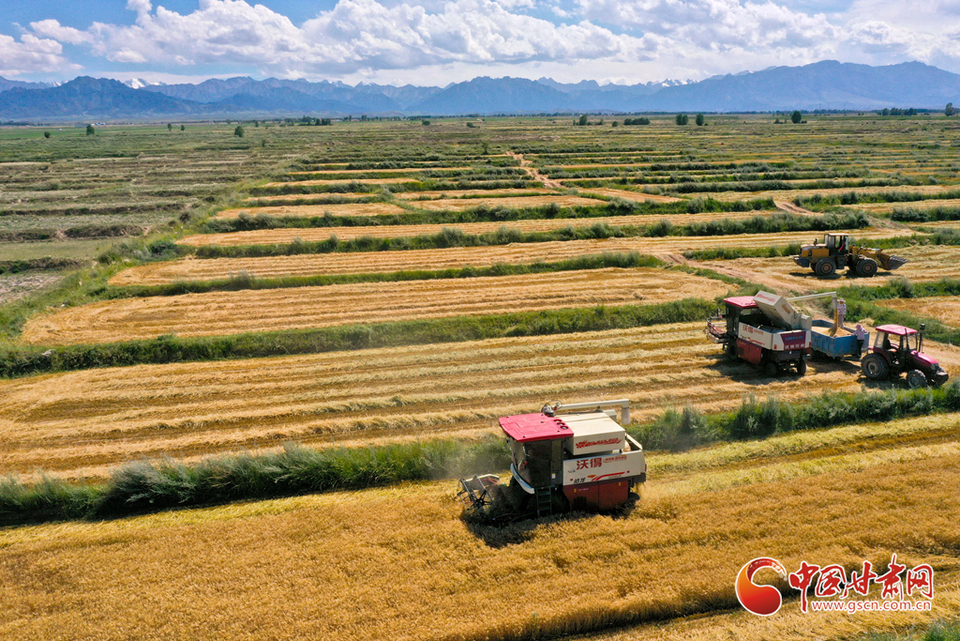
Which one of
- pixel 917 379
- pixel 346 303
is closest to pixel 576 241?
pixel 346 303

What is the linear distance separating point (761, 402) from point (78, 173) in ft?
272

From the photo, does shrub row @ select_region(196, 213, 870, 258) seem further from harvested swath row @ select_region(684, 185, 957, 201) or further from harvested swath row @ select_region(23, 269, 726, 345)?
harvested swath row @ select_region(684, 185, 957, 201)

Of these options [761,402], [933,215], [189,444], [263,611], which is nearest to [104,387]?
[189,444]

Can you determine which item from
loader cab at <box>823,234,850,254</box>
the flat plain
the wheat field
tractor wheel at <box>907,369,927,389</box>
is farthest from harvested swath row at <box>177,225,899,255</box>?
tractor wheel at <box>907,369,927,389</box>

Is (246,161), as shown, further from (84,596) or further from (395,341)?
(84,596)

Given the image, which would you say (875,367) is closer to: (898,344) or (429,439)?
(898,344)

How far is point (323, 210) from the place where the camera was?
46.7 m

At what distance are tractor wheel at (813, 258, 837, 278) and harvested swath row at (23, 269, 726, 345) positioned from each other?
18.7 ft

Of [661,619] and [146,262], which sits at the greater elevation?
[146,262]

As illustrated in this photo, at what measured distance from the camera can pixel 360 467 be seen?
13.3m

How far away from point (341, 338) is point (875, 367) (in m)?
16.9

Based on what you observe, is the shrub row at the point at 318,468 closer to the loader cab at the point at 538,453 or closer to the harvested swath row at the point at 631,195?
the loader cab at the point at 538,453

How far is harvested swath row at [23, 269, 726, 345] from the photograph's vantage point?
896 inches

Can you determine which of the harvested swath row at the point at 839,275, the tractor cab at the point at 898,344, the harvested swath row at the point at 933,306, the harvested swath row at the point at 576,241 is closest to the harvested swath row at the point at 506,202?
the harvested swath row at the point at 576,241
